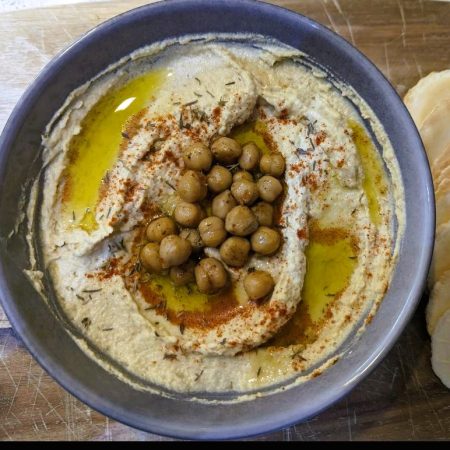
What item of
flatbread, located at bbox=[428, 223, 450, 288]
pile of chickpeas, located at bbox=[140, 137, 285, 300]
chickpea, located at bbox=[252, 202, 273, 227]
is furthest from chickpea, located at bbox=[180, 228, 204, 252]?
flatbread, located at bbox=[428, 223, 450, 288]

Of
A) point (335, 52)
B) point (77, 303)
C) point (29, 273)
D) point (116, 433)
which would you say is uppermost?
point (335, 52)

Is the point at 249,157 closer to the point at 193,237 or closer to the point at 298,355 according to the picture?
the point at 193,237

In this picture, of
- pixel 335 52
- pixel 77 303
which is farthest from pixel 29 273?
pixel 335 52

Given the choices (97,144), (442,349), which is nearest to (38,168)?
(97,144)

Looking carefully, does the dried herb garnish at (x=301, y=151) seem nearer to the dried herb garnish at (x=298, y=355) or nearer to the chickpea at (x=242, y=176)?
the chickpea at (x=242, y=176)

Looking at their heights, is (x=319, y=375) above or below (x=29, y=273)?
below

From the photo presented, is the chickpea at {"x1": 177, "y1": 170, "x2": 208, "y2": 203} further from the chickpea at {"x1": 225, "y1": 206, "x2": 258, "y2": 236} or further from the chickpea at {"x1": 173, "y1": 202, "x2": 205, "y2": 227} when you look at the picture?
the chickpea at {"x1": 225, "y1": 206, "x2": 258, "y2": 236}

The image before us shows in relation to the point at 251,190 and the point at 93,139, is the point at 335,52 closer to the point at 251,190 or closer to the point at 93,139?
the point at 251,190
